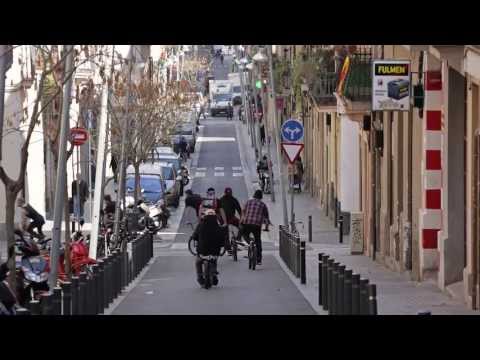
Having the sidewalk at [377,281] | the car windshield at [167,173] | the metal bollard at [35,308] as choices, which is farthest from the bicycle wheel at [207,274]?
the car windshield at [167,173]

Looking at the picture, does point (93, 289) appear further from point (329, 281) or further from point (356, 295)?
point (356, 295)

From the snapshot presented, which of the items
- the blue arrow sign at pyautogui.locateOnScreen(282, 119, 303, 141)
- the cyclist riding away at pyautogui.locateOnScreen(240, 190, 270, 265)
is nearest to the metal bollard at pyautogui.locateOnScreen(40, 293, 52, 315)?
the cyclist riding away at pyautogui.locateOnScreen(240, 190, 270, 265)

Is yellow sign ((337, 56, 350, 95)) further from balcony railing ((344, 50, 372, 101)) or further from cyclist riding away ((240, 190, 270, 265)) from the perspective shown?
cyclist riding away ((240, 190, 270, 265))

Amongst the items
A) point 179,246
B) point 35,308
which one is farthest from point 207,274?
point 179,246

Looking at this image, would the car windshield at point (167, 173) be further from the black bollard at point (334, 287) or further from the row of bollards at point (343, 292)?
the black bollard at point (334, 287)

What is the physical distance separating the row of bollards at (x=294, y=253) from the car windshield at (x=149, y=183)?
54.0 feet

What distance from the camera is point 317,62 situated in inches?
1781

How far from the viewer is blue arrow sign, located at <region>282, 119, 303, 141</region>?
33.5 meters

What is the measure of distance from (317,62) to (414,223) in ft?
59.6

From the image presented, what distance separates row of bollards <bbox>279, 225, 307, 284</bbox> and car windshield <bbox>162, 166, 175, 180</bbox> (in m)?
22.9

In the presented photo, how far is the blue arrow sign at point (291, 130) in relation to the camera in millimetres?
33531
